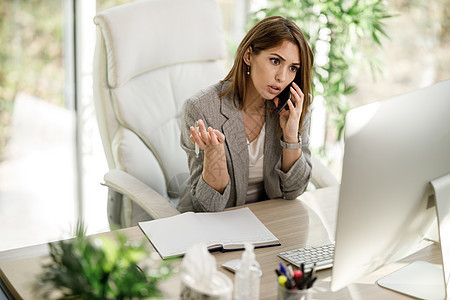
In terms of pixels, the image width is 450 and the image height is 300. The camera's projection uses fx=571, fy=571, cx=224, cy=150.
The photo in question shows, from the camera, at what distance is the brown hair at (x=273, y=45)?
1.72 metres

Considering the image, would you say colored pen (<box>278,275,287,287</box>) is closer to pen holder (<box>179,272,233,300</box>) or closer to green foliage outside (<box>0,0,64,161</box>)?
pen holder (<box>179,272,233,300</box>)

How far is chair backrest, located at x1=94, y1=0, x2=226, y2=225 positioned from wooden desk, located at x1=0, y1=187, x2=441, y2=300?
512 millimetres

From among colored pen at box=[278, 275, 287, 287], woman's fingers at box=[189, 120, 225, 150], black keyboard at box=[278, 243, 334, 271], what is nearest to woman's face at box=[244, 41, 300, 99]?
woman's fingers at box=[189, 120, 225, 150]

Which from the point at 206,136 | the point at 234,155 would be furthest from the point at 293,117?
the point at 206,136

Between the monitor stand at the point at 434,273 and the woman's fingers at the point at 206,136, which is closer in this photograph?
the monitor stand at the point at 434,273

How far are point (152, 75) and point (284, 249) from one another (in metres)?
0.95

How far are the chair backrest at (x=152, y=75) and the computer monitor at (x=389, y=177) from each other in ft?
3.41

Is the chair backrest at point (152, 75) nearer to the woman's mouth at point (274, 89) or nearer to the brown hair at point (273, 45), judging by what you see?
the brown hair at point (273, 45)

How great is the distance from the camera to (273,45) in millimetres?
1729

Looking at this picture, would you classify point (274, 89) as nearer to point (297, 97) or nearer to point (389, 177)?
point (297, 97)

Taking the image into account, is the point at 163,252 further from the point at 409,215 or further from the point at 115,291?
the point at 409,215

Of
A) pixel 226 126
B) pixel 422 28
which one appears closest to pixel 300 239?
pixel 226 126

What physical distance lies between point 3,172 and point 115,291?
2.06 meters

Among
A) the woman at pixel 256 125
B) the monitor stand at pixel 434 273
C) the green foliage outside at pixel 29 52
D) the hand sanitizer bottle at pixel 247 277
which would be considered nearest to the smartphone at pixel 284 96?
the woman at pixel 256 125
